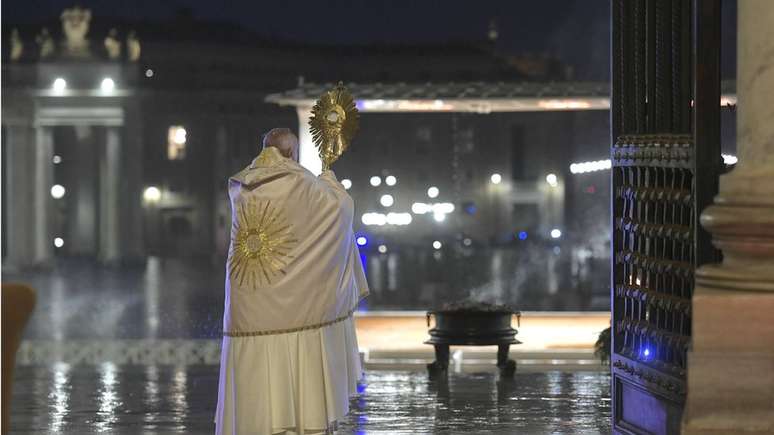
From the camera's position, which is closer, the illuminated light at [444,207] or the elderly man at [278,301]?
the elderly man at [278,301]

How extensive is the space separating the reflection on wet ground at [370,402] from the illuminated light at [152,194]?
4381cm

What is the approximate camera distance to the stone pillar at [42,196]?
4122cm

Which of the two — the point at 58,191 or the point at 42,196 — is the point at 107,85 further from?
the point at 58,191

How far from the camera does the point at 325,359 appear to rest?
679cm

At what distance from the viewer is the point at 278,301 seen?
266 inches

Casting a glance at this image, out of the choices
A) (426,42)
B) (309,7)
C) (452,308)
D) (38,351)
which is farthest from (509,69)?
(452,308)

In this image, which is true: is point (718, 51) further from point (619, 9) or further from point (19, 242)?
point (19, 242)

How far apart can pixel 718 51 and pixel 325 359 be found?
2.12m

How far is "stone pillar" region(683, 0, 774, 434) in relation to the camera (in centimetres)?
526

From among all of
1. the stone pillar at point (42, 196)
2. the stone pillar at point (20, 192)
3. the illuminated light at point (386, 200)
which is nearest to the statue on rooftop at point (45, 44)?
the stone pillar at point (42, 196)

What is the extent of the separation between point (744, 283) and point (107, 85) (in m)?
44.2

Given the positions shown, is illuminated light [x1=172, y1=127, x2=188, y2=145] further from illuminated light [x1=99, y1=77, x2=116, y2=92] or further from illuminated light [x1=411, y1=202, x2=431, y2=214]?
illuminated light [x1=411, y1=202, x2=431, y2=214]

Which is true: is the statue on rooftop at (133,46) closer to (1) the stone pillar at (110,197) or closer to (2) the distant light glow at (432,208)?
(1) the stone pillar at (110,197)

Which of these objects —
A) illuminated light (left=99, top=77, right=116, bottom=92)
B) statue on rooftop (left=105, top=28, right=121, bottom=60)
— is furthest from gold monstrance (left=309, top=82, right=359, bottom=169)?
illuminated light (left=99, top=77, right=116, bottom=92)
